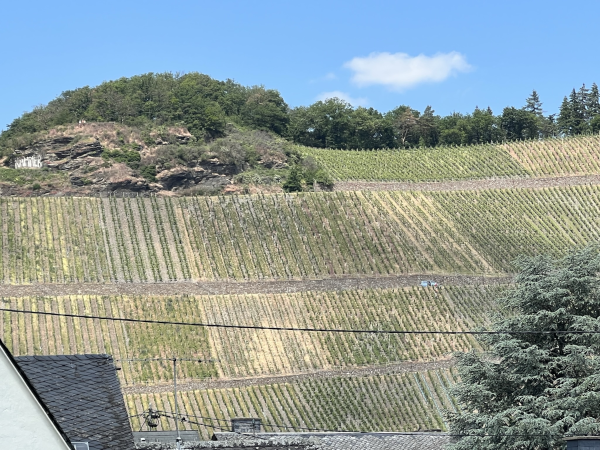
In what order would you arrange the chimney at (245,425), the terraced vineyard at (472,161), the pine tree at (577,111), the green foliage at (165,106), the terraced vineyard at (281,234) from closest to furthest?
the chimney at (245,425), the terraced vineyard at (281,234), the terraced vineyard at (472,161), the green foliage at (165,106), the pine tree at (577,111)

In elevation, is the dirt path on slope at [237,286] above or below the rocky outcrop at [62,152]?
below

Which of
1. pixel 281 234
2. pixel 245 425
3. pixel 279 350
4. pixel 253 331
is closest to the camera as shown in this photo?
pixel 245 425

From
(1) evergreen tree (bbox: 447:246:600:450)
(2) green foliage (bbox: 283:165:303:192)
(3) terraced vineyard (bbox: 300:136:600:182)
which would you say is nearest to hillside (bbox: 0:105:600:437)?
(3) terraced vineyard (bbox: 300:136:600:182)

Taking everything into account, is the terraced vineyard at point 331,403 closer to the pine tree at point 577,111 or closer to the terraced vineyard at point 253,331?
the terraced vineyard at point 253,331

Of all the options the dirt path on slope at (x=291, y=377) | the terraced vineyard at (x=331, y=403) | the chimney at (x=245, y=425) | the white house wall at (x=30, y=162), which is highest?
the white house wall at (x=30, y=162)

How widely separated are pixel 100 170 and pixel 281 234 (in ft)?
76.4

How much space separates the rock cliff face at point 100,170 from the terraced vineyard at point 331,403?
3661 centimetres

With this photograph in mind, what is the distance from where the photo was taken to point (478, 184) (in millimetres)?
92875

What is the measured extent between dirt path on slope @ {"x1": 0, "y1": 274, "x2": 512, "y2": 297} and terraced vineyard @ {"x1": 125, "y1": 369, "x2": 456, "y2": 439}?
11.6m

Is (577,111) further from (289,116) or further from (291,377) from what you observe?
(291,377)

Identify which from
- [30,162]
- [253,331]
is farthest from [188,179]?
[253,331]

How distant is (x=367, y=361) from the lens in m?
63.9

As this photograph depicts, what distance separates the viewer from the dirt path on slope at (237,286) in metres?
67.2

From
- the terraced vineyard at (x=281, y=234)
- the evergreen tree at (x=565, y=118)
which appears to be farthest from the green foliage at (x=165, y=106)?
the evergreen tree at (x=565, y=118)
